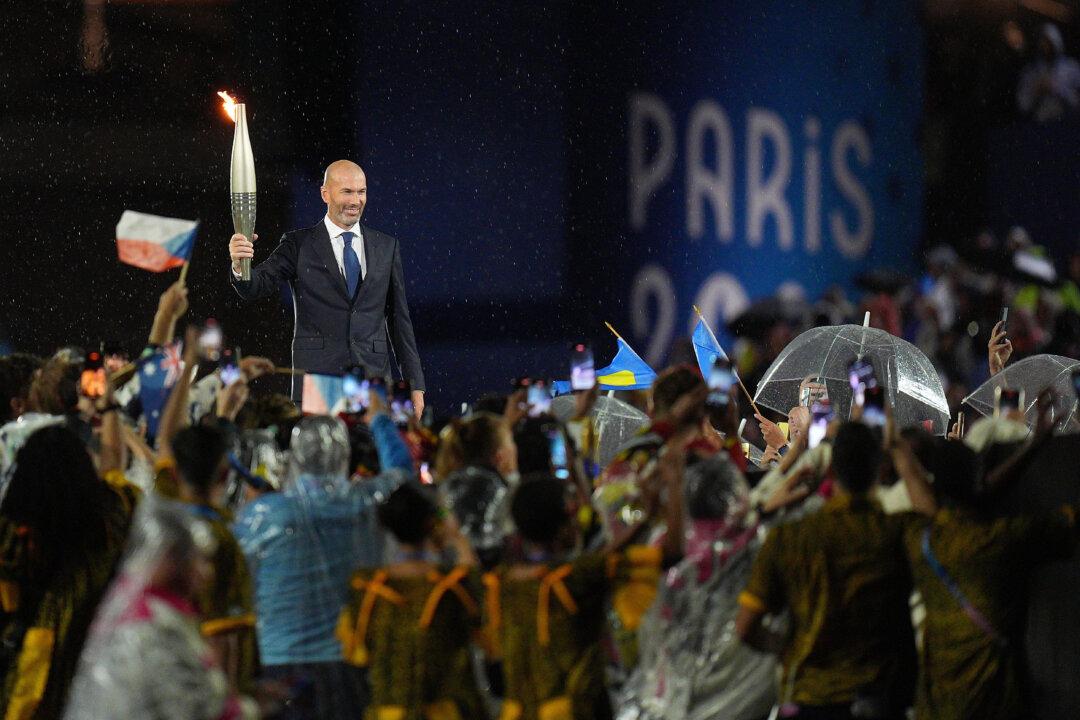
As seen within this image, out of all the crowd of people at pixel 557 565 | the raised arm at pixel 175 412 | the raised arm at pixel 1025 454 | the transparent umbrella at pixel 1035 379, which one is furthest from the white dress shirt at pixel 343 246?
the raised arm at pixel 1025 454

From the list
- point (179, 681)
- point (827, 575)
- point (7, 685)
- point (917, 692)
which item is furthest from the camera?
point (7, 685)

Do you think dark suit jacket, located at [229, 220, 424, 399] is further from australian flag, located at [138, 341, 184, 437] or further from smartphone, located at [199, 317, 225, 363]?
smartphone, located at [199, 317, 225, 363]

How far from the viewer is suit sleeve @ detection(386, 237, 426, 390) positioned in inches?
327

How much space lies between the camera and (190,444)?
4.14 meters

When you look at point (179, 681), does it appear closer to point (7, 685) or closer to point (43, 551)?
point (43, 551)

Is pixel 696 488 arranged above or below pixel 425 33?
below

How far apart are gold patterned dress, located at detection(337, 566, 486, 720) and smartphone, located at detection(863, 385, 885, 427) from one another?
1.25m

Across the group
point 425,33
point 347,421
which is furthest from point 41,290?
point 347,421

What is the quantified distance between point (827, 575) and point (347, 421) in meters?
2.10

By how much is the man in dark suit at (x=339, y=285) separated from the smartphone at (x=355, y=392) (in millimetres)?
2159

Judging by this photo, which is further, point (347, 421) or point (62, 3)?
point (62, 3)

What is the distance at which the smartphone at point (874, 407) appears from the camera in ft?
15.0

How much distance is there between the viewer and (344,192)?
8.25 metres

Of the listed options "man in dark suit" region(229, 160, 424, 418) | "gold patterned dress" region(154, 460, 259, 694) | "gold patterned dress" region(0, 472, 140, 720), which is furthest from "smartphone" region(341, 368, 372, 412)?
"man in dark suit" region(229, 160, 424, 418)
